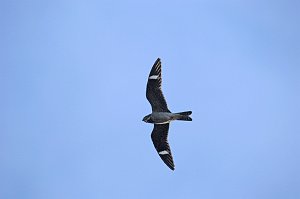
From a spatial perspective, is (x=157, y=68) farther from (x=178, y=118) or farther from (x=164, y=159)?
(x=164, y=159)

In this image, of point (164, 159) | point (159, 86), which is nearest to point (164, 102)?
point (159, 86)

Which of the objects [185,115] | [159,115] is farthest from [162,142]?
[185,115]

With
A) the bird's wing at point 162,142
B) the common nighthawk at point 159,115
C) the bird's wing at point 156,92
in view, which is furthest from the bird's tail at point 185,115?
the bird's wing at point 162,142

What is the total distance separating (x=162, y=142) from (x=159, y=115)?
1787mm

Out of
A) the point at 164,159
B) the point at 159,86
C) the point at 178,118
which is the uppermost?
the point at 159,86

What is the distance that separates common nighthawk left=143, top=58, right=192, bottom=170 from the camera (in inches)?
851

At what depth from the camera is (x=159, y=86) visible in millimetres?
21797

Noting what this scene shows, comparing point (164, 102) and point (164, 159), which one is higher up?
point (164, 102)

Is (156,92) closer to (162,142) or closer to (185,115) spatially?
(185,115)

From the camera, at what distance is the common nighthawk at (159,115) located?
21625 mm

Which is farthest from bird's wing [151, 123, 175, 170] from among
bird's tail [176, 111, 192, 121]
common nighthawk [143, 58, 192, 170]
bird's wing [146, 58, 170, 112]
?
bird's tail [176, 111, 192, 121]

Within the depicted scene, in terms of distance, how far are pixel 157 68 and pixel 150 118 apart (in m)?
2.58

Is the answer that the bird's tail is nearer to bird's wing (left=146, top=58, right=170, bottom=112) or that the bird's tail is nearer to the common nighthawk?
the common nighthawk

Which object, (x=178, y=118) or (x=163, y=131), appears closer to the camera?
(x=178, y=118)
